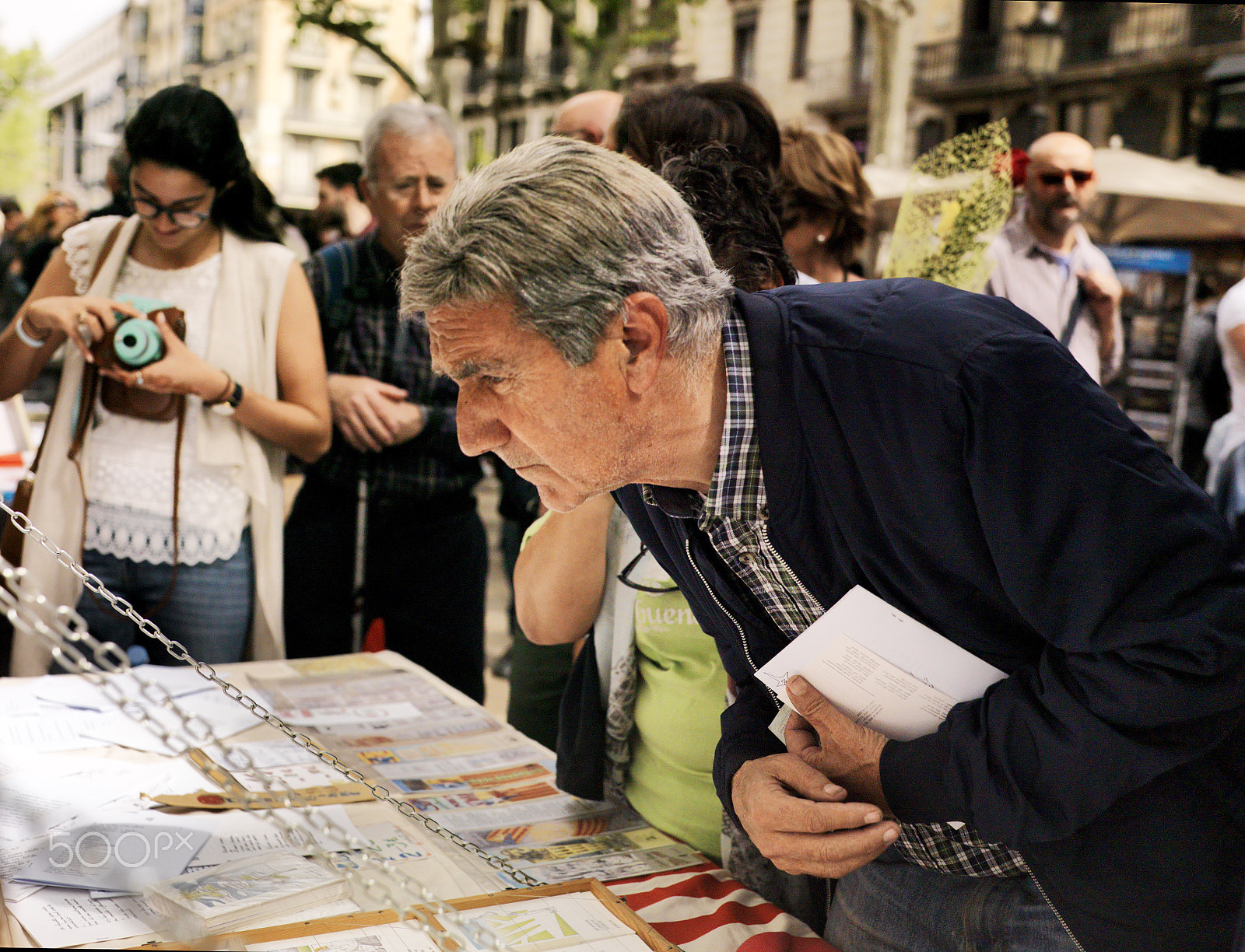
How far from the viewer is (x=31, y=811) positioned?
139 centimetres

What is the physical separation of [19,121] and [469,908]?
4.63 m

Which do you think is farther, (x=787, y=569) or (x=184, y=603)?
(x=184, y=603)

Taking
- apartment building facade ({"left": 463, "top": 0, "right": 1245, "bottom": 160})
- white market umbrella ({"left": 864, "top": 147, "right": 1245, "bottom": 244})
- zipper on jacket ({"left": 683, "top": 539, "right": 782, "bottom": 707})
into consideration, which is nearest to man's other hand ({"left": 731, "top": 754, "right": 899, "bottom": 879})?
zipper on jacket ({"left": 683, "top": 539, "right": 782, "bottom": 707})

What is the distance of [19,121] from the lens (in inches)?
183

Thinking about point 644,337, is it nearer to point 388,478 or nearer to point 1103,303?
point 388,478

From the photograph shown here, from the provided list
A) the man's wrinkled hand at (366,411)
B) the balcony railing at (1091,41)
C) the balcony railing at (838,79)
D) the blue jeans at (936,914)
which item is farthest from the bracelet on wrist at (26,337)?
the balcony railing at (838,79)

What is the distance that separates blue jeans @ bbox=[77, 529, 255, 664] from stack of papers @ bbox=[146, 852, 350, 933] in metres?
0.95

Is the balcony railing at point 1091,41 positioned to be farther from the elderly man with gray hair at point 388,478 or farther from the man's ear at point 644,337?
the man's ear at point 644,337

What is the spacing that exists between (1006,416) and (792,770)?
1.36 feet

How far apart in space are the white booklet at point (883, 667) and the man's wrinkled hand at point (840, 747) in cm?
2

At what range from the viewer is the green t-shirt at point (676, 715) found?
151 centimetres

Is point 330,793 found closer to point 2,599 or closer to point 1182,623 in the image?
point 2,599

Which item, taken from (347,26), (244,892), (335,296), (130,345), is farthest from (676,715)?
(347,26)

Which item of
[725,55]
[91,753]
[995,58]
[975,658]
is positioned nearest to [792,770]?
[975,658]
